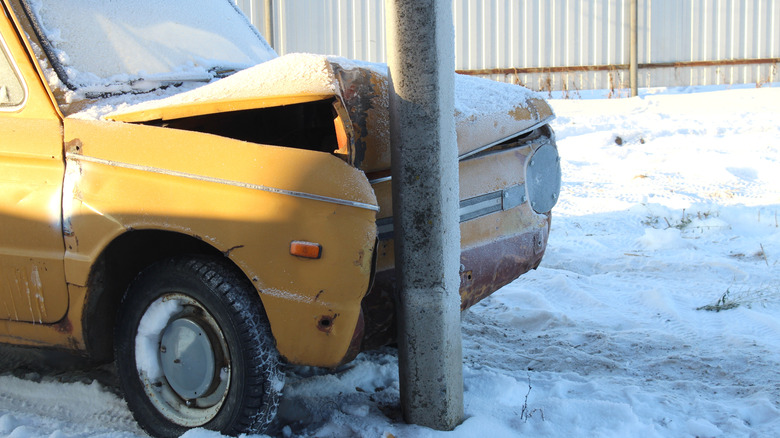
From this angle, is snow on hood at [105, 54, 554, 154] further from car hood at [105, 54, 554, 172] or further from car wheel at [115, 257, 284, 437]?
car wheel at [115, 257, 284, 437]

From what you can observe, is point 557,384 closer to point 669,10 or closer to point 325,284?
point 325,284

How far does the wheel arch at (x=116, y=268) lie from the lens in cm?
263

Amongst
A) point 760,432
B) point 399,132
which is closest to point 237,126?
point 399,132

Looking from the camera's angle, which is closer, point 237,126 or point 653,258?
point 237,126

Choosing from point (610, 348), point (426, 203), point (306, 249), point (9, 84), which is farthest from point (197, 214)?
point (610, 348)

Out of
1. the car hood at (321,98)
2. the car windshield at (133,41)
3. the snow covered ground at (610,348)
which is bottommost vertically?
the snow covered ground at (610,348)

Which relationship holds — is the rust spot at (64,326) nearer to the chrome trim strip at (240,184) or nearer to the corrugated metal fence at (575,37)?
the chrome trim strip at (240,184)

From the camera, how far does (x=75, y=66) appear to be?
2877 mm

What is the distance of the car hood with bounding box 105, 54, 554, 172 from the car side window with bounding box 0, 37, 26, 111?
1.43ft

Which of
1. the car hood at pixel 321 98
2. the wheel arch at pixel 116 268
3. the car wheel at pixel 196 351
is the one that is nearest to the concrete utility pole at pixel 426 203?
the car hood at pixel 321 98

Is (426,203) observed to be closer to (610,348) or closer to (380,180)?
(380,180)

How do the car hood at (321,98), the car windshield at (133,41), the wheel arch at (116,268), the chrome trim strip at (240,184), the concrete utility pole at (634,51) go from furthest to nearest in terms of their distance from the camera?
1. the concrete utility pole at (634,51)
2. the car windshield at (133,41)
3. the wheel arch at (116,268)
4. the car hood at (321,98)
5. the chrome trim strip at (240,184)

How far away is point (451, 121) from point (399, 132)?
205 millimetres

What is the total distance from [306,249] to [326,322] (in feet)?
0.84
